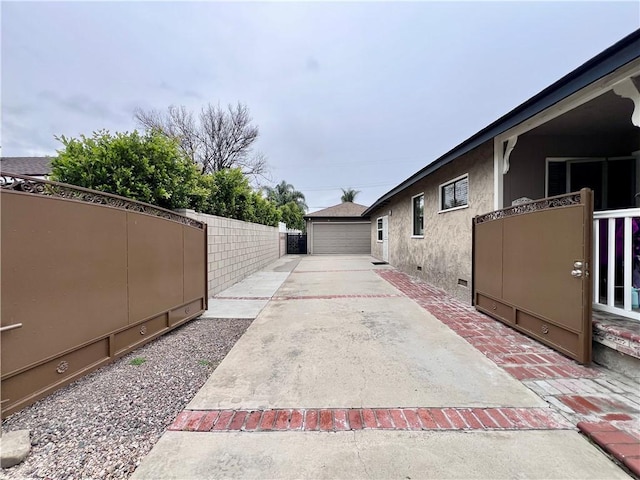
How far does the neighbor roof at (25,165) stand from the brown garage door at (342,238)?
1715 centimetres

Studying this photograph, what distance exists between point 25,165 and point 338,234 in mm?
20609

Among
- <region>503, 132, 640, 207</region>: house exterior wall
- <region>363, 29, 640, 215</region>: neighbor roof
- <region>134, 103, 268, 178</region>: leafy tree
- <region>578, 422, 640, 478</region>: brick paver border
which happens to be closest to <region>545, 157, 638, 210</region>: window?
<region>503, 132, 640, 207</region>: house exterior wall

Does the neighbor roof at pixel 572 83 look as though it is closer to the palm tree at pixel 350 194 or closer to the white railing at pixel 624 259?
the white railing at pixel 624 259

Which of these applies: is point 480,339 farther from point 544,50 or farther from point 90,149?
point 544,50

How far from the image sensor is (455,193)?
6.94m

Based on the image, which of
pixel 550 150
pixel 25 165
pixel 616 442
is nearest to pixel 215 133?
pixel 25 165

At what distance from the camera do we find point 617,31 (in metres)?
5.95

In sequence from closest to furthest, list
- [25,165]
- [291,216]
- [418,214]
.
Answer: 1. [418,214]
2. [25,165]
3. [291,216]

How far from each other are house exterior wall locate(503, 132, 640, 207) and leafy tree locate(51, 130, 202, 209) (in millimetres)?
6321

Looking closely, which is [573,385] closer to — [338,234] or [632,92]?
[632,92]

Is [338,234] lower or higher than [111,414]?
higher

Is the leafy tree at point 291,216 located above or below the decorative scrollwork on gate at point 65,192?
above

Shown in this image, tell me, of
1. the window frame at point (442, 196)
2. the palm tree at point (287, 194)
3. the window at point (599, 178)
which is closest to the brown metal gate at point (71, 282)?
the window frame at point (442, 196)

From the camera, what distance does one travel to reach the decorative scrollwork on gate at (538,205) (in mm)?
3295
